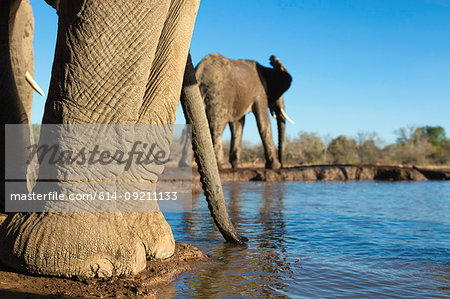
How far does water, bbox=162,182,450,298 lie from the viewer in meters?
2.29

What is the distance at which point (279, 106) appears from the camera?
44.2 feet

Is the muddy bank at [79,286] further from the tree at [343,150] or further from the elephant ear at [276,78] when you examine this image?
the tree at [343,150]

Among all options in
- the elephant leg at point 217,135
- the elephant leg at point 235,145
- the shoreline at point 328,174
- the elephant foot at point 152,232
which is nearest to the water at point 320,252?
the elephant foot at point 152,232

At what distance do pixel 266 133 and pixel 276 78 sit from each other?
5.63 feet

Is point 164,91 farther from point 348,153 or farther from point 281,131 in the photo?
point 348,153

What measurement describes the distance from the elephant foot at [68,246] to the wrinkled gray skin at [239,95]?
8178mm

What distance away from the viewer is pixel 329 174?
1194 cm

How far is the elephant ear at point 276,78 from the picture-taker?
40.8 ft

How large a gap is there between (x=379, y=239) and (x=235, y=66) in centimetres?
814

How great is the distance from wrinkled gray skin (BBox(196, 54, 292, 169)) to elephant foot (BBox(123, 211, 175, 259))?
770cm

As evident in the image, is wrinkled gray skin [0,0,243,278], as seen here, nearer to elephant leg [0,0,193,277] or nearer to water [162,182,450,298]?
elephant leg [0,0,193,277]

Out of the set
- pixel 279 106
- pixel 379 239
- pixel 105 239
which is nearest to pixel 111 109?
pixel 105 239

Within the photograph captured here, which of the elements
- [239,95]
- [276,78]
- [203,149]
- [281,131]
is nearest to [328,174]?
[281,131]

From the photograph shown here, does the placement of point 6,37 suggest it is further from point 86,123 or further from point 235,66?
point 235,66
